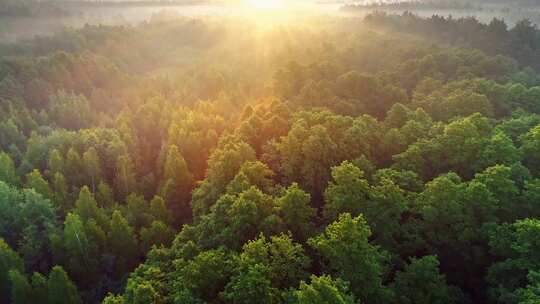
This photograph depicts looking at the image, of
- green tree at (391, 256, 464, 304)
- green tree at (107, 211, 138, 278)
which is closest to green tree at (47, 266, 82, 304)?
green tree at (107, 211, 138, 278)

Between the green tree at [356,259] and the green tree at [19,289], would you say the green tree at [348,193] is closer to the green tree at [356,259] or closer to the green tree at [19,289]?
the green tree at [356,259]

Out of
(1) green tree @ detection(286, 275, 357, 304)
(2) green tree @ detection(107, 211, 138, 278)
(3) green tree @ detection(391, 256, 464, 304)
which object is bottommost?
(2) green tree @ detection(107, 211, 138, 278)

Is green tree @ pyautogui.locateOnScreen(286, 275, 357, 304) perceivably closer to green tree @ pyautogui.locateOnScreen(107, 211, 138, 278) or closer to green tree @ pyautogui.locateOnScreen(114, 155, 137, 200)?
green tree @ pyautogui.locateOnScreen(107, 211, 138, 278)

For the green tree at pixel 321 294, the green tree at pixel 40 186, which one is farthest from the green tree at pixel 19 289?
the green tree at pixel 321 294

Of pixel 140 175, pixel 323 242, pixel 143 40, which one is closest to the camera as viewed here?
pixel 323 242

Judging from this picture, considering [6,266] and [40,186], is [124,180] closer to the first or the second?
[40,186]

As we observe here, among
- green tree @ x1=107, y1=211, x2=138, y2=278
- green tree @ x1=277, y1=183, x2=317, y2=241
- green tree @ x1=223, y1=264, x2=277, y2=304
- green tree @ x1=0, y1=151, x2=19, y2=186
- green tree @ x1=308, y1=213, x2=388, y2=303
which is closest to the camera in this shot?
green tree @ x1=223, y1=264, x2=277, y2=304

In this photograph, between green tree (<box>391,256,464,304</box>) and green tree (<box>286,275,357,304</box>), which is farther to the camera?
green tree (<box>391,256,464,304</box>)

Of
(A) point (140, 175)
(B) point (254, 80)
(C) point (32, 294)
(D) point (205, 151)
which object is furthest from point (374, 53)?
(C) point (32, 294)

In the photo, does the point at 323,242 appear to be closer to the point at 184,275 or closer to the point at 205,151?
the point at 184,275
